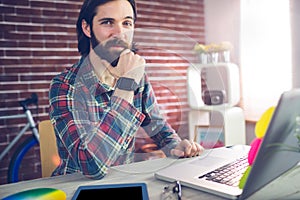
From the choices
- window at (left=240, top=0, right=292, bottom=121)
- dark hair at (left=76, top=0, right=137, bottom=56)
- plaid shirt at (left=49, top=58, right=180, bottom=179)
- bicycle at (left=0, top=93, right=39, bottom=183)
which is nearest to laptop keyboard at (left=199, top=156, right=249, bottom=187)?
plaid shirt at (left=49, top=58, right=180, bottom=179)

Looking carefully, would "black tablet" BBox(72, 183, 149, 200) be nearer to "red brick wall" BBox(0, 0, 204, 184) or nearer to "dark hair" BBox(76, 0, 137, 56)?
"dark hair" BBox(76, 0, 137, 56)

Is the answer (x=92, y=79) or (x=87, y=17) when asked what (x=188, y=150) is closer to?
(x=92, y=79)

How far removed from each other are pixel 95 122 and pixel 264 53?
1452mm

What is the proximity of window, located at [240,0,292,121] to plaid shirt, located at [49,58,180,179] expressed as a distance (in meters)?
0.93

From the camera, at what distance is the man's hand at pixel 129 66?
1.14 meters

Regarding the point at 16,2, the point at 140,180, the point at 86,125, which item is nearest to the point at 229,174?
the point at 140,180

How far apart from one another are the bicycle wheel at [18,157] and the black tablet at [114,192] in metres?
1.61

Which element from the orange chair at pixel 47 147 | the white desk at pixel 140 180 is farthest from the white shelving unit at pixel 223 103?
the orange chair at pixel 47 147

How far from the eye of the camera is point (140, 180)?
90cm

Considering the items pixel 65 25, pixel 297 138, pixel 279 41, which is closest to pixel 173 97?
pixel 297 138

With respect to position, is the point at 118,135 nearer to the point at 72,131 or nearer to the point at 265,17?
the point at 72,131

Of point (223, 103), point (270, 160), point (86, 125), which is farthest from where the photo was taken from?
point (223, 103)

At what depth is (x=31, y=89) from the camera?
2336 millimetres

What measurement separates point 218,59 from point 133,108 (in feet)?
5.23
